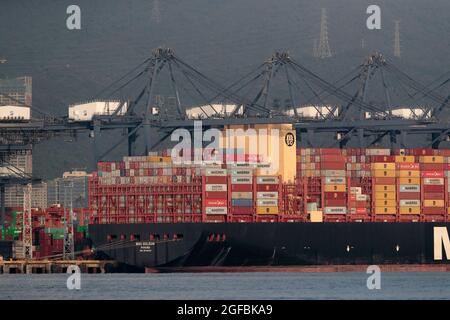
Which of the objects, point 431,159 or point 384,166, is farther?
point 431,159

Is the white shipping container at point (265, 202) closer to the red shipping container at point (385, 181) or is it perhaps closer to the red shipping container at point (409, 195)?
the red shipping container at point (385, 181)

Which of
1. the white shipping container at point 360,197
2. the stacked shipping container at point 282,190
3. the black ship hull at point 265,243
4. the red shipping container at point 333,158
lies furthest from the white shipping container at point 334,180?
the black ship hull at point 265,243

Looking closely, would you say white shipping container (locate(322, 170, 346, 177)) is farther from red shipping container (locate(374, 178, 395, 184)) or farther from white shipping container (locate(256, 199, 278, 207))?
white shipping container (locate(256, 199, 278, 207))

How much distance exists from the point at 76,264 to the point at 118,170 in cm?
810

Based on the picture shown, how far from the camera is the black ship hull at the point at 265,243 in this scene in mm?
74188

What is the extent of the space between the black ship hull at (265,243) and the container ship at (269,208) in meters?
0.07

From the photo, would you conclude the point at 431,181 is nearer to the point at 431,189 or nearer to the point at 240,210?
the point at 431,189

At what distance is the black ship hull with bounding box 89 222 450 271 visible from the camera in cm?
7419

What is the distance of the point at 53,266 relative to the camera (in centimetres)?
8138

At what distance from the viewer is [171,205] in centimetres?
7525

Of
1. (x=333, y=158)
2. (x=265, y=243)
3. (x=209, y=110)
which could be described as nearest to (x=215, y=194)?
(x=265, y=243)

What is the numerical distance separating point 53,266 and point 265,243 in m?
17.2

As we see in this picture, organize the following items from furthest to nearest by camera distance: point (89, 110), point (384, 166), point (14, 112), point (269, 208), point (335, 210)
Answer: point (14, 112), point (89, 110), point (384, 166), point (335, 210), point (269, 208)
